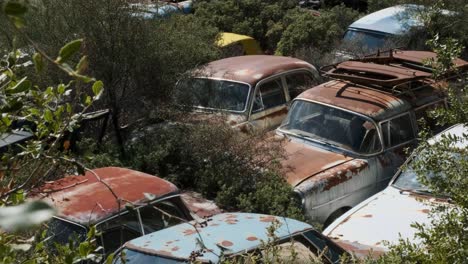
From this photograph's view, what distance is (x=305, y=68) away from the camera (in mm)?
10711

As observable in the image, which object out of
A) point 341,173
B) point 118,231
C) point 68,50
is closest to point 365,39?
point 341,173

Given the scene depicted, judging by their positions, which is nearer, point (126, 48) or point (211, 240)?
point (211, 240)

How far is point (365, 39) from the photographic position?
14.7 meters

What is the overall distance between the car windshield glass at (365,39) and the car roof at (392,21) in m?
0.12

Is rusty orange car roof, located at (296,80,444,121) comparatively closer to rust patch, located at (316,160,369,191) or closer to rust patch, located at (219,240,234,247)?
rust patch, located at (316,160,369,191)

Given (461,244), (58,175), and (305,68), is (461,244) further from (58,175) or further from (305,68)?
(305,68)

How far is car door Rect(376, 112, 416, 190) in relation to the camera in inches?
335

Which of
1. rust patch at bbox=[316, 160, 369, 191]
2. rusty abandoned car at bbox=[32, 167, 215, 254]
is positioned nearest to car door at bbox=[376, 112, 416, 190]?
rust patch at bbox=[316, 160, 369, 191]

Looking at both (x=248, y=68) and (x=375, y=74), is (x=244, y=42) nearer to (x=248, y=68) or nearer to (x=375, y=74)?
(x=248, y=68)

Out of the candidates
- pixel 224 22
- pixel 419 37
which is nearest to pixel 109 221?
pixel 419 37

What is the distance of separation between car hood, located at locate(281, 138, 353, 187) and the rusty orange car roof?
2.12 feet

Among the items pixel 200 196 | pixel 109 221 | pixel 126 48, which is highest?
pixel 126 48

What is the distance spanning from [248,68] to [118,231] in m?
4.63

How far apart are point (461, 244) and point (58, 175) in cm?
398
